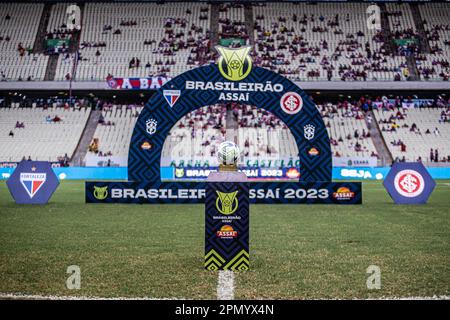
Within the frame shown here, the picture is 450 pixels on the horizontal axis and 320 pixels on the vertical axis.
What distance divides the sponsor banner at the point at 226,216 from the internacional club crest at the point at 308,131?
1209 cm

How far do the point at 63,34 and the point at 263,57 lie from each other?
2075 centimetres

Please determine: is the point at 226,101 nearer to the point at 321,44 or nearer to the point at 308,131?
the point at 308,131

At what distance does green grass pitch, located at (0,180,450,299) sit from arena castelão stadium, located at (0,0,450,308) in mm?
47

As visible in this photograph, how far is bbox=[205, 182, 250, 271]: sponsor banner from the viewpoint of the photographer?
6.19 m

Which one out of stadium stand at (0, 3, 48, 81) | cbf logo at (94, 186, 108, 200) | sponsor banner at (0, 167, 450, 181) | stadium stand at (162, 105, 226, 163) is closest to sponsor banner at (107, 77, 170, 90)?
stadium stand at (162, 105, 226, 163)

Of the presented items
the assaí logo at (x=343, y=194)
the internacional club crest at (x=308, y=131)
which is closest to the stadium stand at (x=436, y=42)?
the internacional club crest at (x=308, y=131)

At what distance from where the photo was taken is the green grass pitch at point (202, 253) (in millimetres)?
5613

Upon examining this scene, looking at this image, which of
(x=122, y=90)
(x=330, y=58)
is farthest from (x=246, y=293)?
(x=330, y=58)

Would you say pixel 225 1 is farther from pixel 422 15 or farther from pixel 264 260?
pixel 264 260

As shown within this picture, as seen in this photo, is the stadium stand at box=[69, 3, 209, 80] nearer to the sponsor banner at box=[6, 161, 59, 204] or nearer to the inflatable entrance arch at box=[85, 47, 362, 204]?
the inflatable entrance arch at box=[85, 47, 362, 204]

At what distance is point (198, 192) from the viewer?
16562 mm

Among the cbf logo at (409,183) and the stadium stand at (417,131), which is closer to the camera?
the cbf logo at (409,183)

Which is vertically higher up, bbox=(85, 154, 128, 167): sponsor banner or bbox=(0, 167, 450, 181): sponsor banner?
bbox=(85, 154, 128, 167): sponsor banner

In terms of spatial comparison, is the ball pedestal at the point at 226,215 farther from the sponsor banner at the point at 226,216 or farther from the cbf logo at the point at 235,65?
the cbf logo at the point at 235,65
